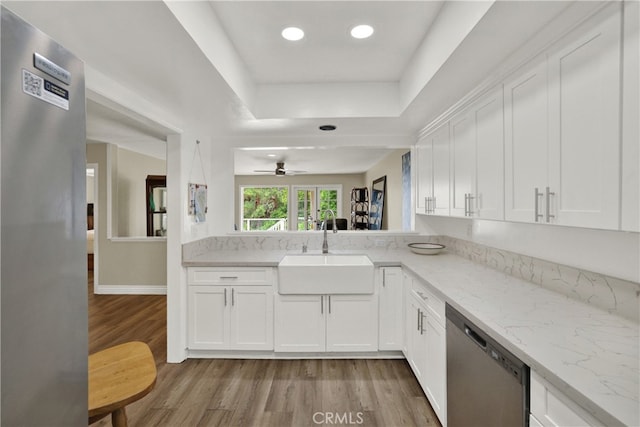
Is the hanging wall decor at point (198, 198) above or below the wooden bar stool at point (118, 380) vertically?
above

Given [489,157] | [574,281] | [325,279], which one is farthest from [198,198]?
[574,281]

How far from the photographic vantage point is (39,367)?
64 centimetres

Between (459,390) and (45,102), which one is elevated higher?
(45,102)

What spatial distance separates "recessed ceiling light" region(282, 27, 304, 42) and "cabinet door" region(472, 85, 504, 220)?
1.19 meters

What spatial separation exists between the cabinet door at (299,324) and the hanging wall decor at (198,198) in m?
1.13

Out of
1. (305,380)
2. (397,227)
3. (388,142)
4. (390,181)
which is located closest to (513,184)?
(388,142)

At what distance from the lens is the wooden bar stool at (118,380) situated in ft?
3.26

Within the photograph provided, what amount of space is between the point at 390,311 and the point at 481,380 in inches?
49.4

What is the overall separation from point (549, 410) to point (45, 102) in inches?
63.7

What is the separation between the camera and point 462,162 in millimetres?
2047

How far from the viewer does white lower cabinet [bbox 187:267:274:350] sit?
254 centimetres

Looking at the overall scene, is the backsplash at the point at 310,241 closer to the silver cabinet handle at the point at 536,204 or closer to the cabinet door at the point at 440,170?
the cabinet door at the point at 440,170

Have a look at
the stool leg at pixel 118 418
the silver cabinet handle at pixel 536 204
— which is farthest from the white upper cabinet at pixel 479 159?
the stool leg at pixel 118 418

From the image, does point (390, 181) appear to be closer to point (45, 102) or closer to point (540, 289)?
point (540, 289)
